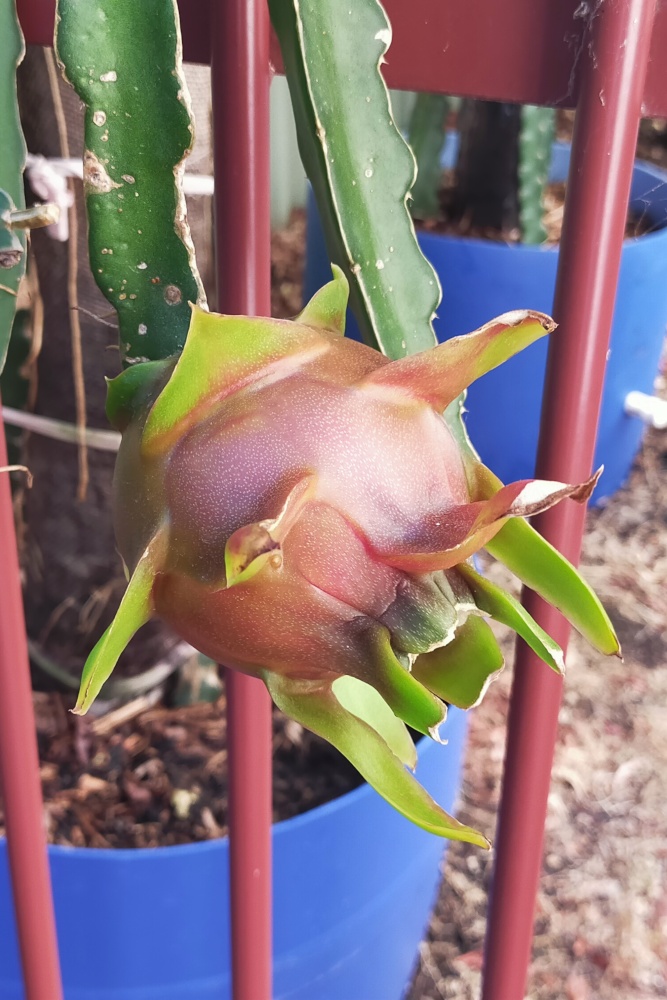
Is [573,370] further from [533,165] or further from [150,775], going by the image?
[533,165]


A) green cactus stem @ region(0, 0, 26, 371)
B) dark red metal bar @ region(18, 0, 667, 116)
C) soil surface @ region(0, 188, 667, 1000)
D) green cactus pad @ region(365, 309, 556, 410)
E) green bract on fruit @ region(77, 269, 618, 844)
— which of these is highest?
dark red metal bar @ region(18, 0, 667, 116)

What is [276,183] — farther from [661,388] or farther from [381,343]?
[381,343]

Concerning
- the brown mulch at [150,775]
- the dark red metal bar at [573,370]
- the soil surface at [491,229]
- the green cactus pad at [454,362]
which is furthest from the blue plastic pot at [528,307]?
the green cactus pad at [454,362]

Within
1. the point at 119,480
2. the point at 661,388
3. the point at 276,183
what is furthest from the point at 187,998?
the point at 276,183

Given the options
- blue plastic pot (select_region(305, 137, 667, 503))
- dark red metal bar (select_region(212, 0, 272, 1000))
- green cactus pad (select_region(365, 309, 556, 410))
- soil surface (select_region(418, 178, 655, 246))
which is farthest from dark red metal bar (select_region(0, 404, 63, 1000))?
soil surface (select_region(418, 178, 655, 246))

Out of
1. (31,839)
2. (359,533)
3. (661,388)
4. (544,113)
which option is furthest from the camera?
(661,388)

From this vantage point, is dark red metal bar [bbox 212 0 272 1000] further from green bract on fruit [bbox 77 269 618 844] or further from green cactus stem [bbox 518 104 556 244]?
green cactus stem [bbox 518 104 556 244]

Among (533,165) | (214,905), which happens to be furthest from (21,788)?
(533,165)
